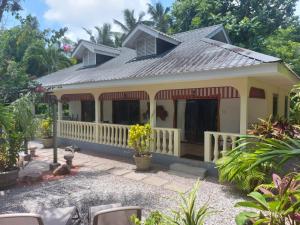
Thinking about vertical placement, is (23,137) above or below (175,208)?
above

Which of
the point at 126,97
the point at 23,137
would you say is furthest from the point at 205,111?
the point at 23,137

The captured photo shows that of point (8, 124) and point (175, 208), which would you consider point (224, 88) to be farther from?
point (8, 124)

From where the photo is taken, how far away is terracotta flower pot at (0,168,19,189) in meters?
6.65

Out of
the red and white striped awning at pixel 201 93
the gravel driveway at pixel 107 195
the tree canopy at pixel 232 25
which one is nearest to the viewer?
the gravel driveway at pixel 107 195

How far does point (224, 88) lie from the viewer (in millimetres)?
7883

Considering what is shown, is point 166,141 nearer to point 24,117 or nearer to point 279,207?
point 24,117

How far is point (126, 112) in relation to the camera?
14672mm

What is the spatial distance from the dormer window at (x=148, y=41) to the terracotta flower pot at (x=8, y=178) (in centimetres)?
781

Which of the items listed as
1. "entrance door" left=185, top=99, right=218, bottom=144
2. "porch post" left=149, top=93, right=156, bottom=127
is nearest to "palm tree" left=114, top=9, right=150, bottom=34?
"entrance door" left=185, top=99, right=218, bottom=144

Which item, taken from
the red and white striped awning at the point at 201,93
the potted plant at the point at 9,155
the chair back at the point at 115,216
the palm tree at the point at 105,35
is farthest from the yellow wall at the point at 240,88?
the palm tree at the point at 105,35

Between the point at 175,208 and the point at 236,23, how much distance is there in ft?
65.8

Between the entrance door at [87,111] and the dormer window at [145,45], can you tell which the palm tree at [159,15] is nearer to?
the entrance door at [87,111]

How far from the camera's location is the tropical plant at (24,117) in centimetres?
684

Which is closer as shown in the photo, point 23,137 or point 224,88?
point 23,137
